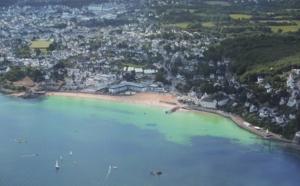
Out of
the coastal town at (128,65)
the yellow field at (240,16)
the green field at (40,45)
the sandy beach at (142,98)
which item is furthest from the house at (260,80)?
the yellow field at (240,16)

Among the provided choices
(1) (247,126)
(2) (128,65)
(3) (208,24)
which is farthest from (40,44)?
(1) (247,126)

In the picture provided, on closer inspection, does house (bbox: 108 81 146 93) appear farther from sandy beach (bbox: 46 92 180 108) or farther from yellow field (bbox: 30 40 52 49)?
yellow field (bbox: 30 40 52 49)

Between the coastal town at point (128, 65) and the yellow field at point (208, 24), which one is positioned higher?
the yellow field at point (208, 24)

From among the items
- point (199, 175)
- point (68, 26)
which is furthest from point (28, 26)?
point (199, 175)

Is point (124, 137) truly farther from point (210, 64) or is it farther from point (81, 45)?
point (81, 45)

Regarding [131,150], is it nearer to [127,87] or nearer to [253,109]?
[253,109]

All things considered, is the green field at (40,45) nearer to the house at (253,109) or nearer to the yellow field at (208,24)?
the yellow field at (208,24)

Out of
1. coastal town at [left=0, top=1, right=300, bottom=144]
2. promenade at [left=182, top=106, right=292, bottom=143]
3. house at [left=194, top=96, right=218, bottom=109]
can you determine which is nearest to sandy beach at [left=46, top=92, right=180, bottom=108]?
coastal town at [left=0, top=1, right=300, bottom=144]

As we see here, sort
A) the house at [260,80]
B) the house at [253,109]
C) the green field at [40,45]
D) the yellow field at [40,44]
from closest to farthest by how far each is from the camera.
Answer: the house at [253,109] < the house at [260,80] < the green field at [40,45] < the yellow field at [40,44]
